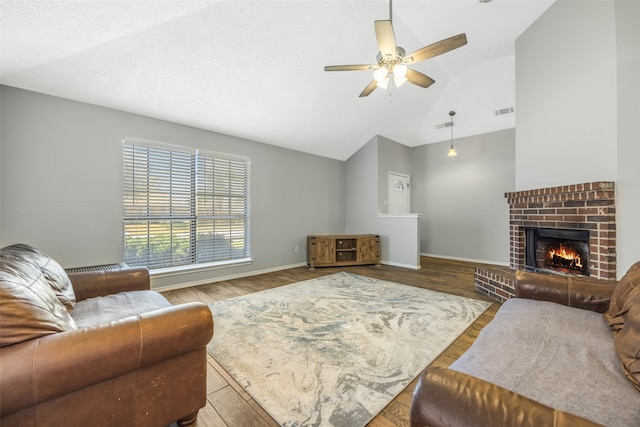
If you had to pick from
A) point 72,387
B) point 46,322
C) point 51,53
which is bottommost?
point 72,387

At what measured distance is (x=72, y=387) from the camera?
1.01 m

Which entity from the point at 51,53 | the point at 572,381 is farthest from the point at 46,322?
the point at 51,53

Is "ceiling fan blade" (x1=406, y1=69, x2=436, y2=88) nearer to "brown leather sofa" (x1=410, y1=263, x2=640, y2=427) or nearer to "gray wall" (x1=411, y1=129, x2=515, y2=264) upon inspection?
"brown leather sofa" (x1=410, y1=263, x2=640, y2=427)

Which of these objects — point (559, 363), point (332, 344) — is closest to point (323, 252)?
point (332, 344)

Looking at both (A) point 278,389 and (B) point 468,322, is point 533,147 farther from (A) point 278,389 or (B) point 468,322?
(A) point 278,389

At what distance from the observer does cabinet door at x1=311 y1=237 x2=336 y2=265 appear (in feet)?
17.2

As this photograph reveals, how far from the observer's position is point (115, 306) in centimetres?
179

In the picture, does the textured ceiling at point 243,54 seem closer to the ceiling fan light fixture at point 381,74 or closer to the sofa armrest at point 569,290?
the ceiling fan light fixture at point 381,74

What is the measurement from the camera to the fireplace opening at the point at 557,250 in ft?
9.15

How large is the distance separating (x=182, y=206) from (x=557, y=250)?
5.01m

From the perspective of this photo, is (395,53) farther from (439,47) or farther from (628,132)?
(628,132)

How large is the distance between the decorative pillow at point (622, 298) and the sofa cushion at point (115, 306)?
2.60 metres

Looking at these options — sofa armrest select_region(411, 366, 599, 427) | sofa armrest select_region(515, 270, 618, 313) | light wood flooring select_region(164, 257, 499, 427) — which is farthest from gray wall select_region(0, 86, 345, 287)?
sofa armrest select_region(515, 270, 618, 313)

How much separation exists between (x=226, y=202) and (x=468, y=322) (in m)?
3.80
